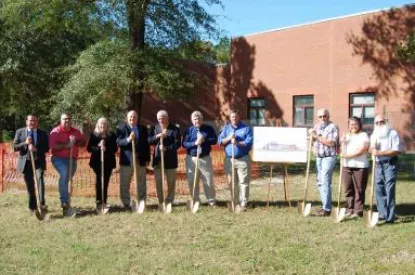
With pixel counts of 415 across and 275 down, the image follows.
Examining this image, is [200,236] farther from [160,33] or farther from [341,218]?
[160,33]

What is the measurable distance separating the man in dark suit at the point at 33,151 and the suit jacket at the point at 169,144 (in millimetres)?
1793

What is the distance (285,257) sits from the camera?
6.00 m

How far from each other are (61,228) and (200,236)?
211cm

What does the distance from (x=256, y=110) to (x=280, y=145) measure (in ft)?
65.8

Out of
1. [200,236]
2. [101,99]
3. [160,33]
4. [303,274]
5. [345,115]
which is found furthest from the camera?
[345,115]

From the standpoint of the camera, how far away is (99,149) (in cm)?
894

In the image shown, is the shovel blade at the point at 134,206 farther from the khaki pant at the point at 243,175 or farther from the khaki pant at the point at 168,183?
the khaki pant at the point at 243,175

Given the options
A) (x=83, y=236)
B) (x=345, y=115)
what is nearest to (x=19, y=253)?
(x=83, y=236)

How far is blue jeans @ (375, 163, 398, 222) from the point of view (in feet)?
25.3

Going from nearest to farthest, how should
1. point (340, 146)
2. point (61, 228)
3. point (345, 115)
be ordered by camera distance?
point (61, 228) < point (340, 146) < point (345, 115)

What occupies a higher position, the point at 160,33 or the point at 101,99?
the point at 160,33

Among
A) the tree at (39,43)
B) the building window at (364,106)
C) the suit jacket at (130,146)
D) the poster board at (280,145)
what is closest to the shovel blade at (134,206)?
the suit jacket at (130,146)

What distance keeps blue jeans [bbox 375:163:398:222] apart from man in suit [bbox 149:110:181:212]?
332cm

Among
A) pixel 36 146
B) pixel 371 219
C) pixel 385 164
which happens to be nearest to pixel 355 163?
pixel 385 164
